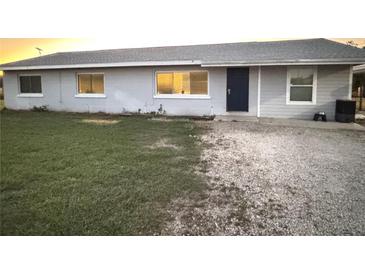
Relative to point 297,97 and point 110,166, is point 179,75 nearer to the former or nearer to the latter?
point 297,97

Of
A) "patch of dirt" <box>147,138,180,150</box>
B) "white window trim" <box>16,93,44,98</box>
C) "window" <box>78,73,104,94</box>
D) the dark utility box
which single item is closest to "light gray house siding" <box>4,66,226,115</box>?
"white window trim" <box>16,93,44,98</box>

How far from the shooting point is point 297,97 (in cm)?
1420

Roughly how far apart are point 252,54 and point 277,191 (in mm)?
11004

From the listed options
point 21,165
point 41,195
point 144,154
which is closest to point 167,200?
point 41,195

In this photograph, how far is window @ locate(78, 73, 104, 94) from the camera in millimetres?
17344

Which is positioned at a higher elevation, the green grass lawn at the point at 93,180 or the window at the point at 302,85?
the window at the point at 302,85

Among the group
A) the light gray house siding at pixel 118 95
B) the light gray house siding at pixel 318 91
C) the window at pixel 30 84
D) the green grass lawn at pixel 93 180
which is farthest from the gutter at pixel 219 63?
the green grass lawn at pixel 93 180

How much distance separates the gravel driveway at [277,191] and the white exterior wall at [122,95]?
584 centimetres

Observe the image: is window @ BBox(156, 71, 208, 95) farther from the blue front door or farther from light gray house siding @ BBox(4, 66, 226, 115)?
the blue front door

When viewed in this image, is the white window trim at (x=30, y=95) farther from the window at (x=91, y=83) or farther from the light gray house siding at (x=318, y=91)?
the light gray house siding at (x=318, y=91)

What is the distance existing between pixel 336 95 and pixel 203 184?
411 inches

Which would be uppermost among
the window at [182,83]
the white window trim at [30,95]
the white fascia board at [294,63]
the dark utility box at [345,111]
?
the white fascia board at [294,63]

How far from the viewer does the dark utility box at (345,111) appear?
13.1m

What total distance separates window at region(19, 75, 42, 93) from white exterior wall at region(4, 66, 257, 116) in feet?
0.89
